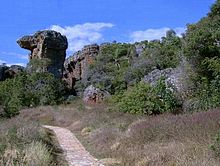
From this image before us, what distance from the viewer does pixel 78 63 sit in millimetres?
80812

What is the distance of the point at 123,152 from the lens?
45.1 ft

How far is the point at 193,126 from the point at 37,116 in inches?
1084

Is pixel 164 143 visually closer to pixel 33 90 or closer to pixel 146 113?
pixel 146 113

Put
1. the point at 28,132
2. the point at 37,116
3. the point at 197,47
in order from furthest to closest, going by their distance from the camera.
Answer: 1. the point at 37,116
2. the point at 197,47
3. the point at 28,132

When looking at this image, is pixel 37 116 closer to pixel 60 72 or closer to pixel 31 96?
pixel 31 96

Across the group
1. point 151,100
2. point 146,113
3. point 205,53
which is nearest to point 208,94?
point 151,100

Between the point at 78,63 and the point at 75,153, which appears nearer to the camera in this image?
the point at 75,153

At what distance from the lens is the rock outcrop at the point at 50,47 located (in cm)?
7719

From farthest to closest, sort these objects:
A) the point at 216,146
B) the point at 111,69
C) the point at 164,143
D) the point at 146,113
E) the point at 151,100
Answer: the point at 111,69
the point at 151,100
the point at 146,113
the point at 164,143
the point at 216,146

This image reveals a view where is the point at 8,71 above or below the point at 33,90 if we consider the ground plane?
above

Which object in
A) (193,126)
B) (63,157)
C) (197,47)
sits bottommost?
(63,157)

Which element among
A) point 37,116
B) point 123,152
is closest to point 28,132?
point 123,152

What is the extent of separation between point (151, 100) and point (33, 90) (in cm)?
3378

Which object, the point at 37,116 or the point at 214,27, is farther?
the point at 37,116
